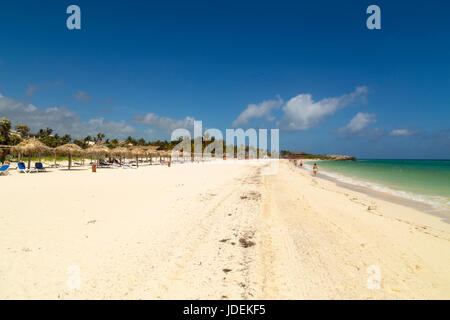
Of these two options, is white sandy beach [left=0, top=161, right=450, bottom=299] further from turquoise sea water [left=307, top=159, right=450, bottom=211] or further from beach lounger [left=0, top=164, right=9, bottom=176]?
beach lounger [left=0, top=164, right=9, bottom=176]

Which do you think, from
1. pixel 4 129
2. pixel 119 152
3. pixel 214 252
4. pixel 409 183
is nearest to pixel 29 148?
pixel 119 152

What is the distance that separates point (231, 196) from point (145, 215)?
3097mm

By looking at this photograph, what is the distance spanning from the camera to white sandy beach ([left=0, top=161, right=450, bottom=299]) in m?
2.22

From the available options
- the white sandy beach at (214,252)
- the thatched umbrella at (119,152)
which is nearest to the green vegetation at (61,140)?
the thatched umbrella at (119,152)

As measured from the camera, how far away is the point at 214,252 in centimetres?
304

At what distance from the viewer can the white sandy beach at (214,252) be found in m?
2.22

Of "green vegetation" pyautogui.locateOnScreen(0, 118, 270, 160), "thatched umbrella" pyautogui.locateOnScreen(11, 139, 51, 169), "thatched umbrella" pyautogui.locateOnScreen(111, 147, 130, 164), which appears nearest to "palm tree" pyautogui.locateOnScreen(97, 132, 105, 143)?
"green vegetation" pyautogui.locateOnScreen(0, 118, 270, 160)

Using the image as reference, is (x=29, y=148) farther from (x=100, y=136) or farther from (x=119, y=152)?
(x=100, y=136)

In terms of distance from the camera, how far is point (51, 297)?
2076 millimetres

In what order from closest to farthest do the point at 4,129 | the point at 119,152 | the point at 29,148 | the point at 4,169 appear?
the point at 4,169 < the point at 29,148 < the point at 119,152 < the point at 4,129

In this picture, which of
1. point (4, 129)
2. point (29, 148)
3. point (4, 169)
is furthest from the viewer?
point (4, 129)

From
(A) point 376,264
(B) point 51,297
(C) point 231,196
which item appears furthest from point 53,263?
(C) point 231,196

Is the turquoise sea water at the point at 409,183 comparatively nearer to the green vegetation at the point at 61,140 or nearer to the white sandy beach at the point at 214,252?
the white sandy beach at the point at 214,252
